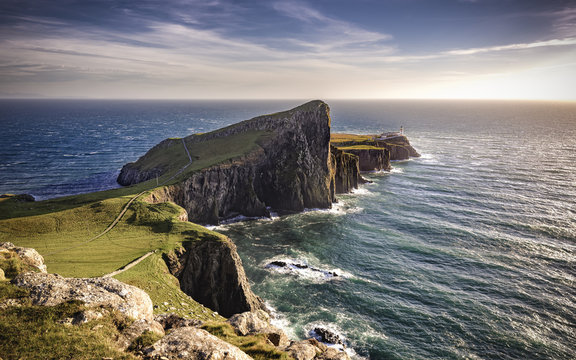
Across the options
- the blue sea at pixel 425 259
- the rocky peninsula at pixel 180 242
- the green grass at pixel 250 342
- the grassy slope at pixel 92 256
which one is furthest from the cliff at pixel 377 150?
the green grass at pixel 250 342

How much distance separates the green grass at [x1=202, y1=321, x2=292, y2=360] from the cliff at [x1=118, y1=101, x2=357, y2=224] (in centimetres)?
4927

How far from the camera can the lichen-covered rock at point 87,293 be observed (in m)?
18.7

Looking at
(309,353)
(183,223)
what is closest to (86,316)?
(309,353)

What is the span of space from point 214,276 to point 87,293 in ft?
78.1

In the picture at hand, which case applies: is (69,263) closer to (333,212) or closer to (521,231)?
(333,212)

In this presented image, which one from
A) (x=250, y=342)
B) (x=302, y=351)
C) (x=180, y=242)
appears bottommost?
(x=180, y=242)

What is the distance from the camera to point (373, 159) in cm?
13425

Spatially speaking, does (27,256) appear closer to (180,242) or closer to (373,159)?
(180,242)

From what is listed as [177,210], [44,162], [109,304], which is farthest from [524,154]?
[44,162]

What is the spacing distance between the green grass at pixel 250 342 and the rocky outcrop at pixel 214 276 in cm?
1770

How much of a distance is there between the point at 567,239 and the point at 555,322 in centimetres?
3298

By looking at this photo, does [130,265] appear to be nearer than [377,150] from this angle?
Yes

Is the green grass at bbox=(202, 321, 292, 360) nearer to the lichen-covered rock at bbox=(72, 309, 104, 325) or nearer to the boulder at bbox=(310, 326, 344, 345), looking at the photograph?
the lichen-covered rock at bbox=(72, 309, 104, 325)

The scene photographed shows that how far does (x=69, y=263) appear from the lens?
36875 mm
